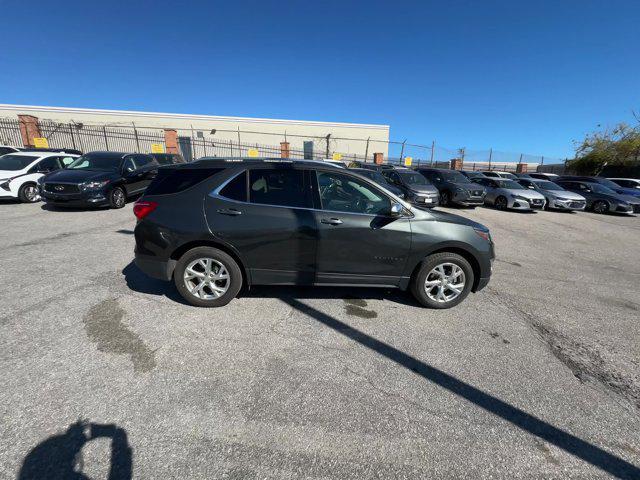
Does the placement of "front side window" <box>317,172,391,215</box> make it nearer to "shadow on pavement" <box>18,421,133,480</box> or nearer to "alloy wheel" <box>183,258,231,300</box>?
"alloy wheel" <box>183,258,231,300</box>

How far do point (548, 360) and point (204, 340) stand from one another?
11.3 ft

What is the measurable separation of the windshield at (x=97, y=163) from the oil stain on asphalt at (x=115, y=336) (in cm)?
802

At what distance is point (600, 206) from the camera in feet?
48.6

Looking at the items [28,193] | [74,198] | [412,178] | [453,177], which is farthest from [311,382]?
[453,177]

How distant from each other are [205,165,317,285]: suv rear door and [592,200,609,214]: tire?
17691 mm

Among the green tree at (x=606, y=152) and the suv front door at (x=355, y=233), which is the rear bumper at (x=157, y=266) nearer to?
the suv front door at (x=355, y=233)

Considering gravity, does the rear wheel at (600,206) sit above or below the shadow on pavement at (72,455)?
above

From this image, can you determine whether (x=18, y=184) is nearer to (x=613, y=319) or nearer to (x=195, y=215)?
(x=195, y=215)

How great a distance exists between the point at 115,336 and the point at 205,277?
1.05 m

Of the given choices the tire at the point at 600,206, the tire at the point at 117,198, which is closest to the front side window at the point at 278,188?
the tire at the point at 117,198

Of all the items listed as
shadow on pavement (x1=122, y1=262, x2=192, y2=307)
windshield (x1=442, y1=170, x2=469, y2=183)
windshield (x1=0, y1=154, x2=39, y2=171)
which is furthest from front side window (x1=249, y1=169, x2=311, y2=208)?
windshield (x1=442, y1=170, x2=469, y2=183)

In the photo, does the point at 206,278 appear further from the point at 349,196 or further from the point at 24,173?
the point at 24,173

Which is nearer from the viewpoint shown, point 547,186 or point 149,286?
point 149,286

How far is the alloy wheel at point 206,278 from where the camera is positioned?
364 cm
